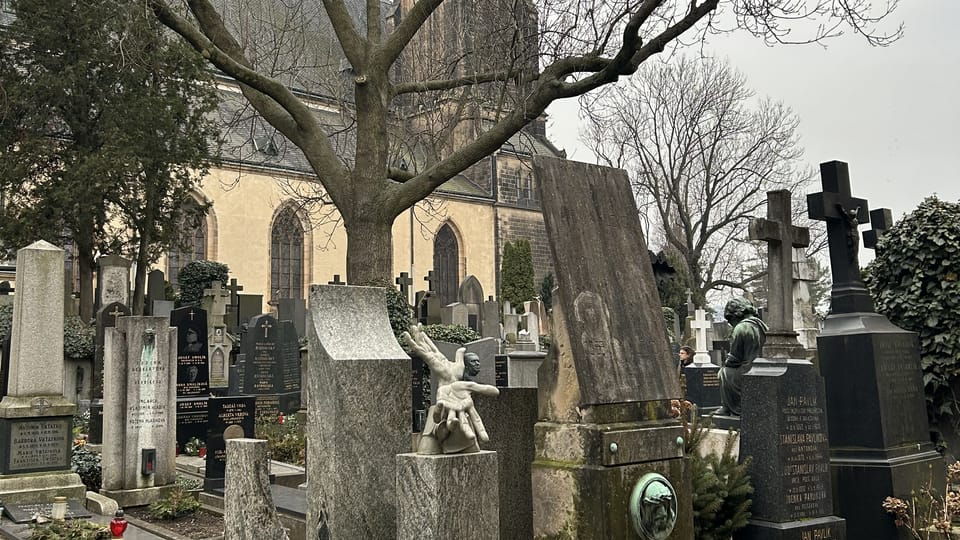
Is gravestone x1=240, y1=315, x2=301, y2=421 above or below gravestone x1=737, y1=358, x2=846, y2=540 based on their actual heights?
above

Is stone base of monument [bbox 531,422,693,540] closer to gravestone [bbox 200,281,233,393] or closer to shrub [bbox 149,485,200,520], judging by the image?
shrub [bbox 149,485,200,520]

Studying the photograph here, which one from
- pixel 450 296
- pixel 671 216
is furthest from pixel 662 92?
pixel 450 296

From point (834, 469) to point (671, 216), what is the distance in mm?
27838

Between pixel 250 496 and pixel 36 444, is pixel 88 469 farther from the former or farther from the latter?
pixel 250 496

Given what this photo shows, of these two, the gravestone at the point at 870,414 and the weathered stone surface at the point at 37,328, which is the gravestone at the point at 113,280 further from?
the gravestone at the point at 870,414

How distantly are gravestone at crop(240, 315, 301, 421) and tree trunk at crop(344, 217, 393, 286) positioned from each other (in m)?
3.15

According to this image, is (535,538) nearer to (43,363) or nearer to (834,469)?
(834,469)

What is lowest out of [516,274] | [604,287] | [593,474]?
[593,474]

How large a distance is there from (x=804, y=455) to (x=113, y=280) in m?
18.3

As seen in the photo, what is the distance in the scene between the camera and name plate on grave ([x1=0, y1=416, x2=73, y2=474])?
26.4ft

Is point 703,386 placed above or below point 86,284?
below

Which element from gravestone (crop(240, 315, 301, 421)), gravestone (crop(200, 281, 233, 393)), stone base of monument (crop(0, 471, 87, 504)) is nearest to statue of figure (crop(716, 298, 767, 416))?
stone base of monument (crop(0, 471, 87, 504))

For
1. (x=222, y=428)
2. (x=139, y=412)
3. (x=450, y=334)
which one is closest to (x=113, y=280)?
(x=450, y=334)

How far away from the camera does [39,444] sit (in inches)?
323
